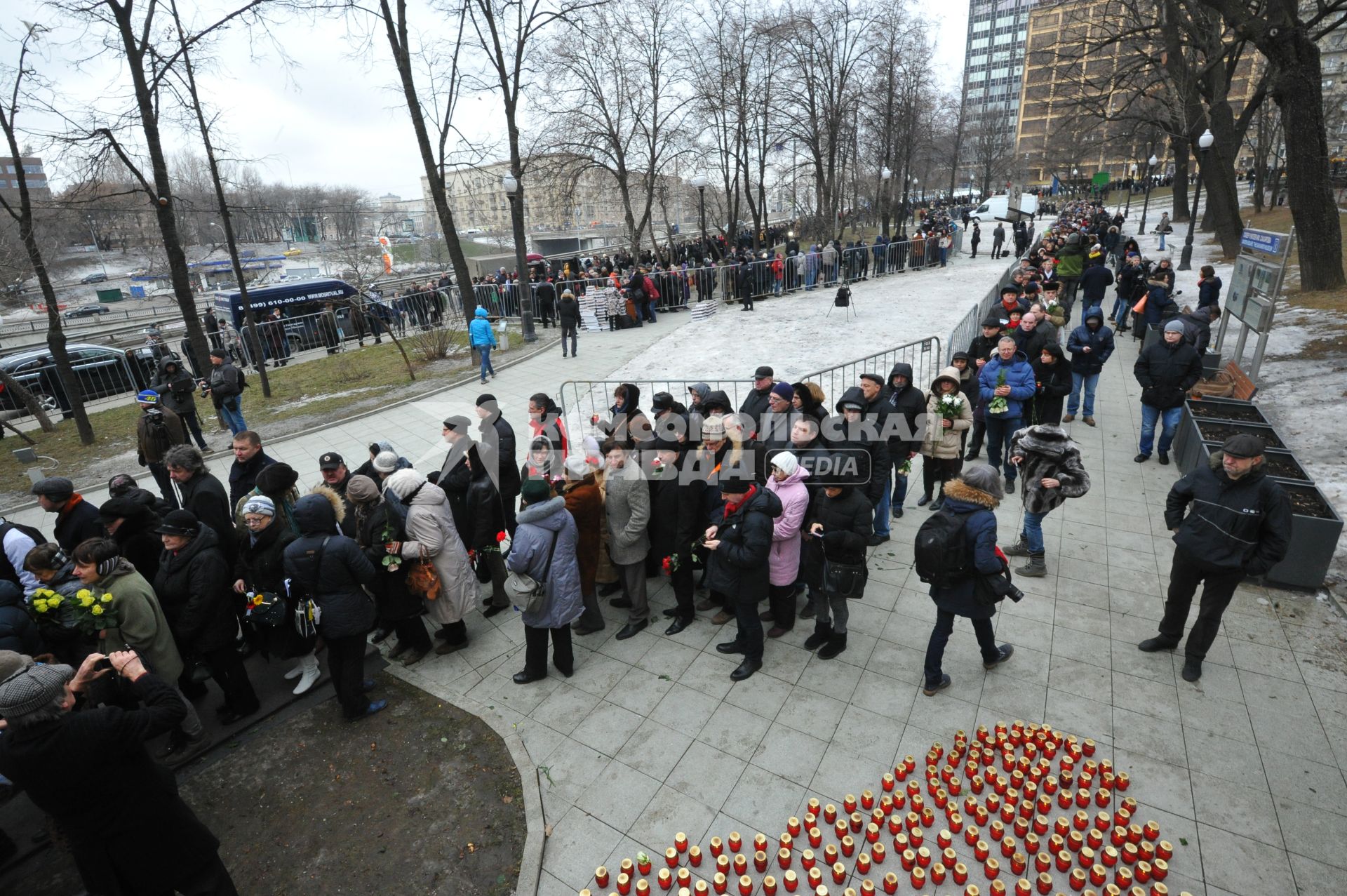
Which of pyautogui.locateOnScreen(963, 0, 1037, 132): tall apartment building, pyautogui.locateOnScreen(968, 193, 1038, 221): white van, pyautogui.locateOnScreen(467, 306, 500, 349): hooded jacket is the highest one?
pyautogui.locateOnScreen(963, 0, 1037, 132): tall apartment building

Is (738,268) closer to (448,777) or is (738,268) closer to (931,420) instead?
(931,420)

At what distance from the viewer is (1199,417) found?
777cm

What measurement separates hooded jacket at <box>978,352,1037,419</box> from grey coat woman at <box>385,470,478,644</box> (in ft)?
19.5

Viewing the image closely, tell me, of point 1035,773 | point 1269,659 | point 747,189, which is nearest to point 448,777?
point 1035,773

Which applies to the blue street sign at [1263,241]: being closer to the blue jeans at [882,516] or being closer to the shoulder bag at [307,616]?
the blue jeans at [882,516]

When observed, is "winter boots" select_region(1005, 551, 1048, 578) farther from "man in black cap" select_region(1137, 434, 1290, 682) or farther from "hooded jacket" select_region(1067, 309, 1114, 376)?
"hooded jacket" select_region(1067, 309, 1114, 376)

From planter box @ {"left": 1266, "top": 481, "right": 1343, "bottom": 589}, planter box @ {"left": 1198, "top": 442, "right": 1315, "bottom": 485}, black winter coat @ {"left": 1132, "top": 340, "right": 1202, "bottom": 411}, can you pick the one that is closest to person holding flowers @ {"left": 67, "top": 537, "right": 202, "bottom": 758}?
planter box @ {"left": 1266, "top": 481, "right": 1343, "bottom": 589}

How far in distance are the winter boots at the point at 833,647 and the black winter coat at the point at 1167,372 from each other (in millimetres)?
5294

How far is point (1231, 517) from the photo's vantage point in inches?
171

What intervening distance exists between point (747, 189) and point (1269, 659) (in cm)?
2909

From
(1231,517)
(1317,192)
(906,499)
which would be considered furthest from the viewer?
(1317,192)

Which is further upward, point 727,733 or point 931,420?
point 931,420

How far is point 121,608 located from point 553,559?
9.17ft

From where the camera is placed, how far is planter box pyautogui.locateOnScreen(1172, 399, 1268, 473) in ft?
24.2
